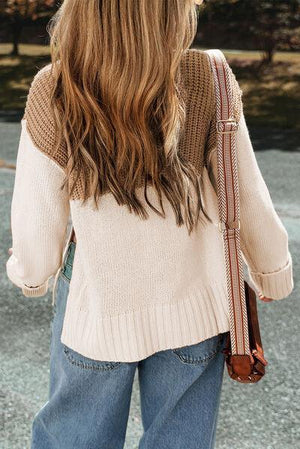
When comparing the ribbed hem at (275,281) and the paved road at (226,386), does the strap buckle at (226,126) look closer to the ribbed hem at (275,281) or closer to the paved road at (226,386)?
the ribbed hem at (275,281)

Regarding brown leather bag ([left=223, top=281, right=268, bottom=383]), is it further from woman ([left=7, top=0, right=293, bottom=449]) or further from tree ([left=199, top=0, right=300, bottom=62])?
tree ([left=199, top=0, right=300, bottom=62])

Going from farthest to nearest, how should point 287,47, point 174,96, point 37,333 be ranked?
1. point 287,47
2. point 37,333
3. point 174,96

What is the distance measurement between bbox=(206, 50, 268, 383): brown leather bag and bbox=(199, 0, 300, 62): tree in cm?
1223

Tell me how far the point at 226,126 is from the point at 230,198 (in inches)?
6.4

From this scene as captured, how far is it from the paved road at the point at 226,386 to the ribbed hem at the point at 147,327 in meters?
1.18

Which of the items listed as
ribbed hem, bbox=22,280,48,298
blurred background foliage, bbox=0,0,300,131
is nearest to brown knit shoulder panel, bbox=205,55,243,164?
ribbed hem, bbox=22,280,48,298

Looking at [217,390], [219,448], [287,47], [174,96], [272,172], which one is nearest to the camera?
[174,96]

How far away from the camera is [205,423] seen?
1951 mm

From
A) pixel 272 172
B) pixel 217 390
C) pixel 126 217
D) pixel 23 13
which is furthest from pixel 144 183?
pixel 23 13

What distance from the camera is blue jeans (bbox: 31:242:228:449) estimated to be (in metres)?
1.87

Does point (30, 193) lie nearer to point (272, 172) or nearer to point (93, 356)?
point (93, 356)

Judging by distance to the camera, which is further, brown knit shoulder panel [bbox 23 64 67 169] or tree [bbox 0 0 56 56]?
tree [bbox 0 0 56 56]

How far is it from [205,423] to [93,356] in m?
0.35

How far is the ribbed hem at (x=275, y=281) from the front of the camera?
1992 millimetres
